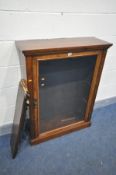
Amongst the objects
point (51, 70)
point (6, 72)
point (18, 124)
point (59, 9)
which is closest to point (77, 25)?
point (59, 9)

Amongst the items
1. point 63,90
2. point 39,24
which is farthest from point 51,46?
point 63,90

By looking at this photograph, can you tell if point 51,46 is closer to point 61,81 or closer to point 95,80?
point 61,81

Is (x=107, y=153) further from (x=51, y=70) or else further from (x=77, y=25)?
(x=77, y=25)

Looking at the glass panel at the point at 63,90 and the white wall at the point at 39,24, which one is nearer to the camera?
the white wall at the point at 39,24

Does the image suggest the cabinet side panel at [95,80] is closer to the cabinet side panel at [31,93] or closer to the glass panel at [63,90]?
the glass panel at [63,90]

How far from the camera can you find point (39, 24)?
1.43m

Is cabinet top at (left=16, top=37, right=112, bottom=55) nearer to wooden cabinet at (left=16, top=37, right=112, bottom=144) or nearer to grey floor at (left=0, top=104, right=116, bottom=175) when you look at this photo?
wooden cabinet at (left=16, top=37, right=112, bottom=144)

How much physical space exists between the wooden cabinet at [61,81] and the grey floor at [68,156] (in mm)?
99

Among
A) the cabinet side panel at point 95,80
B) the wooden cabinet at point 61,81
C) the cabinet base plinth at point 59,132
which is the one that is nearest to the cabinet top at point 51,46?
the wooden cabinet at point 61,81

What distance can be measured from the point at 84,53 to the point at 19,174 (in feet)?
3.72

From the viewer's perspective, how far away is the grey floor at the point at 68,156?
151 centimetres

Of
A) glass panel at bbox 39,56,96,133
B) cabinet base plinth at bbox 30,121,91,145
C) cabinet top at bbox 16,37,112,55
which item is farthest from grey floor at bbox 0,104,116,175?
cabinet top at bbox 16,37,112,55

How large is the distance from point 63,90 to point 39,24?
0.61 metres

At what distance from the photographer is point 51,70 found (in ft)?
4.73
